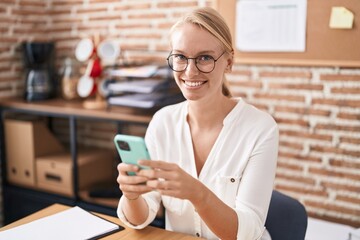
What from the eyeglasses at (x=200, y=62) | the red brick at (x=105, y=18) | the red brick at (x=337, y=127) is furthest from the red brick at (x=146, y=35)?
the eyeglasses at (x=200, y=62)

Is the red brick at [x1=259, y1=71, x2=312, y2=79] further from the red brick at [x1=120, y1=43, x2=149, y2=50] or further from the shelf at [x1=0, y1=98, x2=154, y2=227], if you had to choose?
the red brick at [x1=120, y1=43, x2=149, y2=50]

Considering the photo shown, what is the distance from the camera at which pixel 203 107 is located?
1.65 m

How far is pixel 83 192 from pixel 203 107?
5.08 ft

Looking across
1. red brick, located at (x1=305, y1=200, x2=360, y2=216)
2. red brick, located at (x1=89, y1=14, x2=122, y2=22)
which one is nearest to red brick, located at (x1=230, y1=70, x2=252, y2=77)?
red brick, located at (x1=305, y1=200, x2=360, y2=216)

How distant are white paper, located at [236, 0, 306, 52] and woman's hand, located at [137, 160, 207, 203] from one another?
148 centimetres

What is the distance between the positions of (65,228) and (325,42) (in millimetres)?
1634

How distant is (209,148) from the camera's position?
1.64 metres

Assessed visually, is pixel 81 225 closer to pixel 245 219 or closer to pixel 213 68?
pixel 245 219

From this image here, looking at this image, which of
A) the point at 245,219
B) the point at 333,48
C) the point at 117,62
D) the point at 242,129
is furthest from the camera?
the point at 117,62

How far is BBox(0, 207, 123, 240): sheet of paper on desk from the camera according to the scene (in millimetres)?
1374

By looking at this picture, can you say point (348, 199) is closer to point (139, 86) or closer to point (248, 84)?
point (248, 84)

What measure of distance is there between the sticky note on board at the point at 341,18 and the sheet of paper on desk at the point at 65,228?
153 centimetres

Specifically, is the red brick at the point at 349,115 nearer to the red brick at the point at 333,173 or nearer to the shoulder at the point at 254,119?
the red brick at the point at 333,173

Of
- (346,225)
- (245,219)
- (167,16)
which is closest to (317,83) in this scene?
(346,225)
